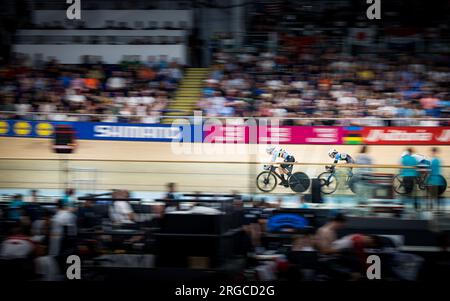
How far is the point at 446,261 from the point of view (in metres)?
7.40

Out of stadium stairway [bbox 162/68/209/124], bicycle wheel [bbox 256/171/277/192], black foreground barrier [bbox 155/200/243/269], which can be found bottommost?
black foreground barrier [bbox 155/200/243/269]

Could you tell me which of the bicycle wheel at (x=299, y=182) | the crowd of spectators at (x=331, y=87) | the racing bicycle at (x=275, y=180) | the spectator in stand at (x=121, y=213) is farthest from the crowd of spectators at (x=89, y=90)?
the spectator in stand at (x=121, y=213)

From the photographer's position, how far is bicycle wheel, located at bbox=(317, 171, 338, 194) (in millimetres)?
8945

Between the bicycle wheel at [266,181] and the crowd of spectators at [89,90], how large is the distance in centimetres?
604

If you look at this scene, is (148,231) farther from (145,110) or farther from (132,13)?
(132,13)

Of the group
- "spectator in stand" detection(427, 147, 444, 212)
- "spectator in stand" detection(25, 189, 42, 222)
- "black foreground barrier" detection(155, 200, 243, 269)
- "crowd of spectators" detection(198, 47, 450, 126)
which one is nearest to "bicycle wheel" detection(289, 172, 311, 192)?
"spectator in stand" detection(427, 147, 444, 212)

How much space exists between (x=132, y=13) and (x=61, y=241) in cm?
1421

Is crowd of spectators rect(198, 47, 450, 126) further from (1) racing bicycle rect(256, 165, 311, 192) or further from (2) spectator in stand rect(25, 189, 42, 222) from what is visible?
(2) spectator in stand rect(25, 189, 42, 222)

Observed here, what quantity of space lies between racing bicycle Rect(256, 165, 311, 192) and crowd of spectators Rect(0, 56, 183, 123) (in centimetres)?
618

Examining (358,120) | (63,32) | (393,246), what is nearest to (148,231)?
(393,246)

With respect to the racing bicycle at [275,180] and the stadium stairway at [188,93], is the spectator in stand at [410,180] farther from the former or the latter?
the stadium stairway at [188,93]

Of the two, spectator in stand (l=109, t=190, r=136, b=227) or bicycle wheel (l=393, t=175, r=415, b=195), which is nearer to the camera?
spectator in stand (l=109, t=190, r=136, b=227)

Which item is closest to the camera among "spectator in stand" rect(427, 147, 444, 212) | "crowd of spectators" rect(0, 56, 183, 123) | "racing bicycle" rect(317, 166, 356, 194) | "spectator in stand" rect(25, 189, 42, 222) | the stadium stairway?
"spectator in stand" rect(427, 147, 444, 212)

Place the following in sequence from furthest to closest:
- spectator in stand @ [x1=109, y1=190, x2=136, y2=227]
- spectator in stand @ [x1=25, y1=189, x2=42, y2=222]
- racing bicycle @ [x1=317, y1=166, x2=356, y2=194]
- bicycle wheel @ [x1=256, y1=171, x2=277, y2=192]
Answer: bicycle wheel @ [x1=256, y1=171, x2=277, y2=192] < spectator in stand @ [x1=25, y1=189, x2=42, y2=222] < racing bicycle @ [x1=317, y1=166, x2=356, y2=194] < spectator in stand @ [x1=109, y1=190, x2=136, y2=227]
